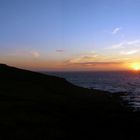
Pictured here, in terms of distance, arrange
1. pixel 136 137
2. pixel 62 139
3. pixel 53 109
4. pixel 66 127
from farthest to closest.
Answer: pixel 53 109, pixel 66 127, pixel 136 137, pixel 62 139

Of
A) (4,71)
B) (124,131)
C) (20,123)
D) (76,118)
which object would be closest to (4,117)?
(20,123)

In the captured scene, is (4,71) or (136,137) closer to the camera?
(136,137)

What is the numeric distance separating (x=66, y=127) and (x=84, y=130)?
2.09 m

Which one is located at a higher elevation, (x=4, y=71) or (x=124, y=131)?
(x=4, y=71)

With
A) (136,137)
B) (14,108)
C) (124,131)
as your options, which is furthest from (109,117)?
(14,108)

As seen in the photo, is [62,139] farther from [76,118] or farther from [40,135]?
[76,118]

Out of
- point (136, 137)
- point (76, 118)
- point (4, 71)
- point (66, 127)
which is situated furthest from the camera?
point (4, 71)

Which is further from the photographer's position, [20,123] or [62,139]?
[20,123]

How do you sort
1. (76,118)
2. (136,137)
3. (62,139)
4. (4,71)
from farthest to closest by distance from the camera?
(4,71)
(76,118)
(136,137)
(62,139)

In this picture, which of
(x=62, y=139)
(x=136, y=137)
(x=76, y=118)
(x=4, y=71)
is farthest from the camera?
(x=4, y=71)

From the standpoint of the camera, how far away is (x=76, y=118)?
35500 millimetres

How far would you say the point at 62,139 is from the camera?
1017 inches

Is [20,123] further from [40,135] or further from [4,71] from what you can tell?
[4,71]

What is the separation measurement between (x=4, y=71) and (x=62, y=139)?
6293cm
